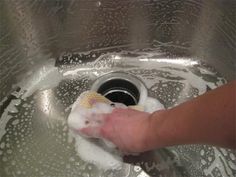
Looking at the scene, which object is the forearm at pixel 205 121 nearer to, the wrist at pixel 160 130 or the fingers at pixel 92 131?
the wrist at pixel 160 130

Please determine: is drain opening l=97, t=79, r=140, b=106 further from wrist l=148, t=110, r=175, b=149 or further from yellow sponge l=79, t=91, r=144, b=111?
wrist l=148, t=110, r=175, b=149

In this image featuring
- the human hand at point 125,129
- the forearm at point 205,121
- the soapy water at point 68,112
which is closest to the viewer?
the forearm at point 205,121

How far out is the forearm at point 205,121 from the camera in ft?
1.43

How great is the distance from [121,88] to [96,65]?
0.25ft

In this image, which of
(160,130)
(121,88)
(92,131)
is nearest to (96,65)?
(121,88)

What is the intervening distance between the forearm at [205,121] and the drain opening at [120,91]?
0.21 metres

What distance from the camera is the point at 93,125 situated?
2.13 ft

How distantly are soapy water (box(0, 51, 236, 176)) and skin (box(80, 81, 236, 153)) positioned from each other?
0.07 m

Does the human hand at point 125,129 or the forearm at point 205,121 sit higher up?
the human hand at point 125,129

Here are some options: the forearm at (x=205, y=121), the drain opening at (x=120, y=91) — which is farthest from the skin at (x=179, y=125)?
the drain opening at (x=120, y=91)

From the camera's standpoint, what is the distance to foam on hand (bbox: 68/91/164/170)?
2.18ft

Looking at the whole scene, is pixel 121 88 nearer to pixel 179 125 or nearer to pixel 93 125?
pixel 93 125

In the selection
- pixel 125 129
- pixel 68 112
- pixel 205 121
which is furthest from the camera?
pixel 68 112

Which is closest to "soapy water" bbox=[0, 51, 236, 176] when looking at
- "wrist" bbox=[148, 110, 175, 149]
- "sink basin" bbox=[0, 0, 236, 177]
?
"sink basin" bbox=[0, 0, 236, 177]
